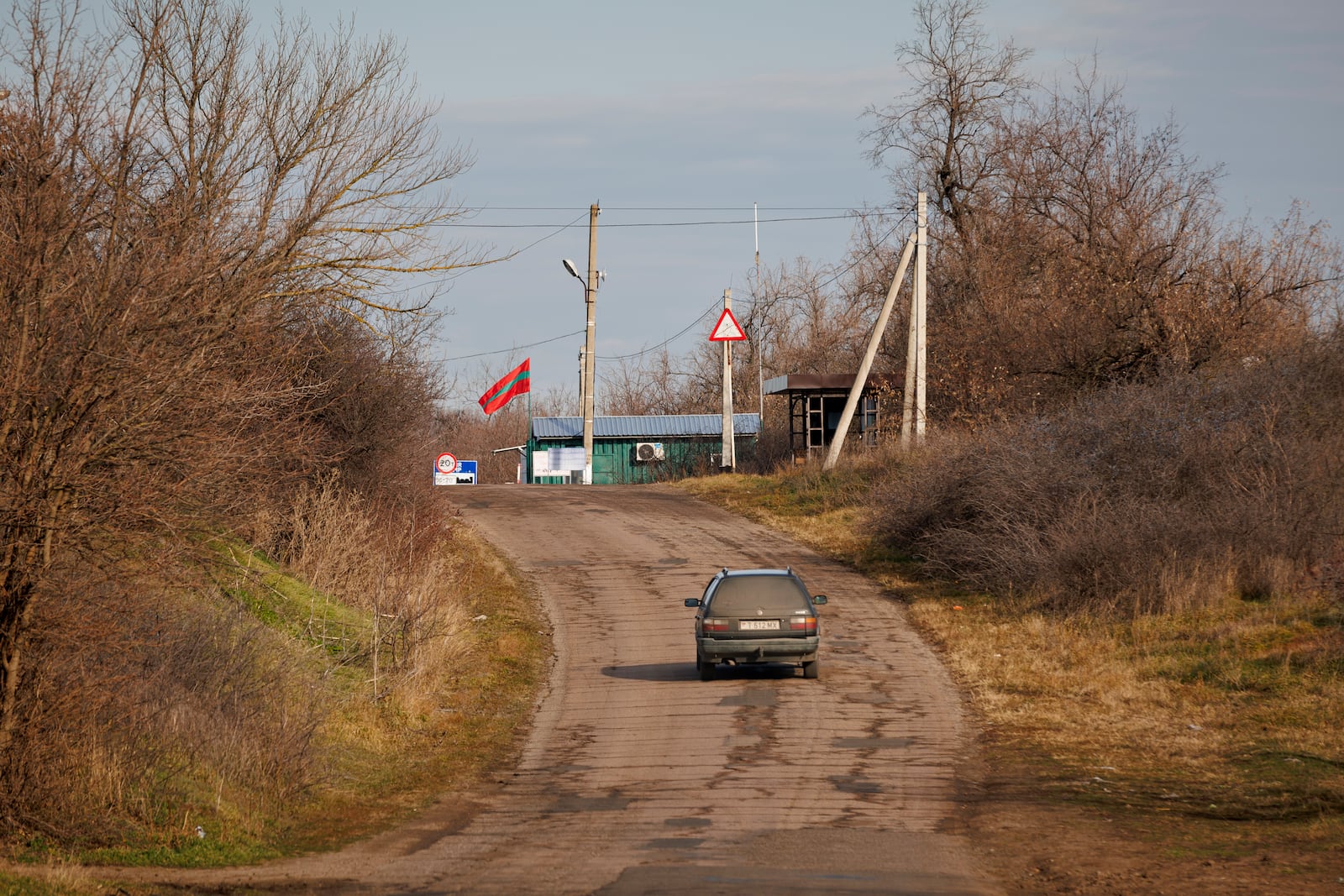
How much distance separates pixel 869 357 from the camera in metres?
33.9

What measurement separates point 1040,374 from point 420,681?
21.8 metres

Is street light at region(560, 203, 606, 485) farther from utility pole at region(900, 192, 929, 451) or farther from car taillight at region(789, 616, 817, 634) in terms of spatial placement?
car taillight at region(789, 616, 817, 634)

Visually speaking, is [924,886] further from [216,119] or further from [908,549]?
[908,549]

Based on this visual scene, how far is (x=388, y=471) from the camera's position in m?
25.9

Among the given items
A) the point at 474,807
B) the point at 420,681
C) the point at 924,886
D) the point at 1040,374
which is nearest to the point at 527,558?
the point at 420,681

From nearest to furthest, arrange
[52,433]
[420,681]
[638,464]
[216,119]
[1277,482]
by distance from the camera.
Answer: [52,433], [216,119], [420,681], [1277,482], [638,464]

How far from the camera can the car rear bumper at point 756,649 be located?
57.6 feet

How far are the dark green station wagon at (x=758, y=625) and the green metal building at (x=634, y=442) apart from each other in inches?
1458

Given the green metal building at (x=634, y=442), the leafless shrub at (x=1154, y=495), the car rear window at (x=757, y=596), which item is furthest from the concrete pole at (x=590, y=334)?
the car rear window at (x=757, y=596)

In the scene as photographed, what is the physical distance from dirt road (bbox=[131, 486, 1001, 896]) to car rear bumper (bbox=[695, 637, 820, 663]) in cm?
44

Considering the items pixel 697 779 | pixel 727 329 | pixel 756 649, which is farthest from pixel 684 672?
pixel 727 329

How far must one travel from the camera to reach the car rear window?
1764cm

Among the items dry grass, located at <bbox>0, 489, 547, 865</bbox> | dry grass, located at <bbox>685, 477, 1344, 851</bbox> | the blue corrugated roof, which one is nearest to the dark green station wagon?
dry grass, located at <bbox>685, 477, 1344, 851</bbox>

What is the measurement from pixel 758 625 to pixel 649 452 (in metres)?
38.3
